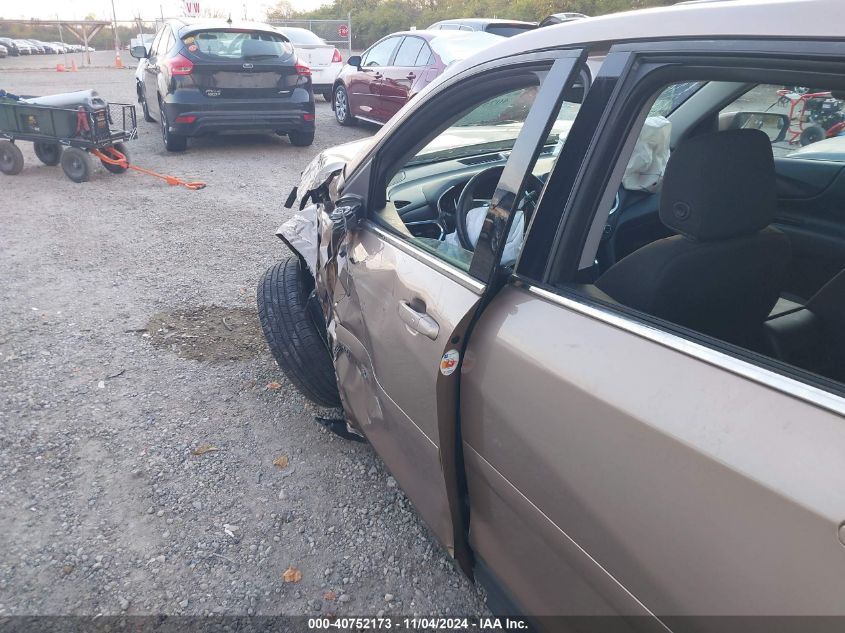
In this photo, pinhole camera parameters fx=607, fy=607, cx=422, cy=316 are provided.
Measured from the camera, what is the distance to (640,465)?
114cm

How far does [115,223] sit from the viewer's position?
5660 mm

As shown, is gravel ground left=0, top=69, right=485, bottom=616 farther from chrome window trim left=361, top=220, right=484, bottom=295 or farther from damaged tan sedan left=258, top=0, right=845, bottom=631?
chrome window trim left=361, top=220, right=484, bottom=295

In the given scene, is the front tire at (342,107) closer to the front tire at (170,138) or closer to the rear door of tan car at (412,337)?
the front tire at (170,138)

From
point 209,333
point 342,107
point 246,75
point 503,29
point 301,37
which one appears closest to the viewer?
point 209,333

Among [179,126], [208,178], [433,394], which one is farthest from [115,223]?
[433,394]

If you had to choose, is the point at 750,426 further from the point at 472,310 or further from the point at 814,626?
the point at 472,310

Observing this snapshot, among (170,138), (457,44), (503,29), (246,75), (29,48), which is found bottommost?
(29,48)

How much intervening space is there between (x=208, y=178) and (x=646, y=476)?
7.22 metres

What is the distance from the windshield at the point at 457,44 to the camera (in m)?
8.27

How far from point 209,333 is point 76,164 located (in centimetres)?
458

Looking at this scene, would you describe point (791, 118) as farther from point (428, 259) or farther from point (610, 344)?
point (610, 344)

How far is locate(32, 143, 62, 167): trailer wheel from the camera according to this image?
7.53 meters

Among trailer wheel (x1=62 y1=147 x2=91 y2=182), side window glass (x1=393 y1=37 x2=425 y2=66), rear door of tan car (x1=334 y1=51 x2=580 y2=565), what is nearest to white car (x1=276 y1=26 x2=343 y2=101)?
side window glass (x1=393 y1=37 x2=425 y2=66)

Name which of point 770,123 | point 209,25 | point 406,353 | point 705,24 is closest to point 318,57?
point 209,25
